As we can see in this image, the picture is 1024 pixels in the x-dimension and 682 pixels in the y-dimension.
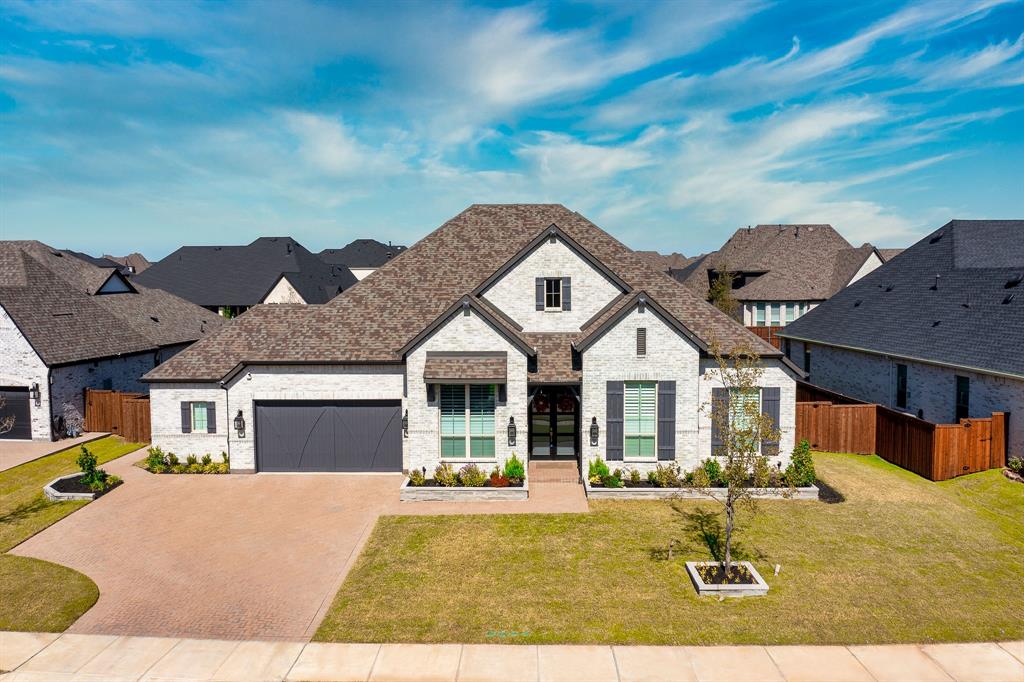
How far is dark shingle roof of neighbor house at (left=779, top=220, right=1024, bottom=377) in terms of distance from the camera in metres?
21.2

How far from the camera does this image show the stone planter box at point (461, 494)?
59.2 ft

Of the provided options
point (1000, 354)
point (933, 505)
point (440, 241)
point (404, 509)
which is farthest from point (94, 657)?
point (1000, 354)

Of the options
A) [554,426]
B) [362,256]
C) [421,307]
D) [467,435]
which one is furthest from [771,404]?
[362,256]

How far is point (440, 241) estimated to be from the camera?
82.9 feet

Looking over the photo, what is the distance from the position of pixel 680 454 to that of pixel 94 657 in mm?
15419

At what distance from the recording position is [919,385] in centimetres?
2388

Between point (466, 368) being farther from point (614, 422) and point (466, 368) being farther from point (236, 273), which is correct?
point (236, 273)

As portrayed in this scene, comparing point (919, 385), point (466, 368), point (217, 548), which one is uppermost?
point (466, 368)

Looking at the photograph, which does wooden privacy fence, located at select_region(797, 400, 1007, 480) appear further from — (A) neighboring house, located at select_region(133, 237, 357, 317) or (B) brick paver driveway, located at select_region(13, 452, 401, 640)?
(A) neighboring house, located at select_region(133, 237, 357, 317)

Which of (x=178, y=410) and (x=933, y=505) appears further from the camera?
(x=178, y=410)

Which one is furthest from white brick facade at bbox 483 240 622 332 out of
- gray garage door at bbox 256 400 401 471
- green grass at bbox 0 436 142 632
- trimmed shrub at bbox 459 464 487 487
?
green grass at bbox 0 436 142 632

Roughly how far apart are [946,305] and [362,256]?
81094 mm

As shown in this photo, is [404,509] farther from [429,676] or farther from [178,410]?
[178,410]

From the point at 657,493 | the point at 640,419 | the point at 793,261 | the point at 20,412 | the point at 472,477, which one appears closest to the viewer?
the point at 657,493
